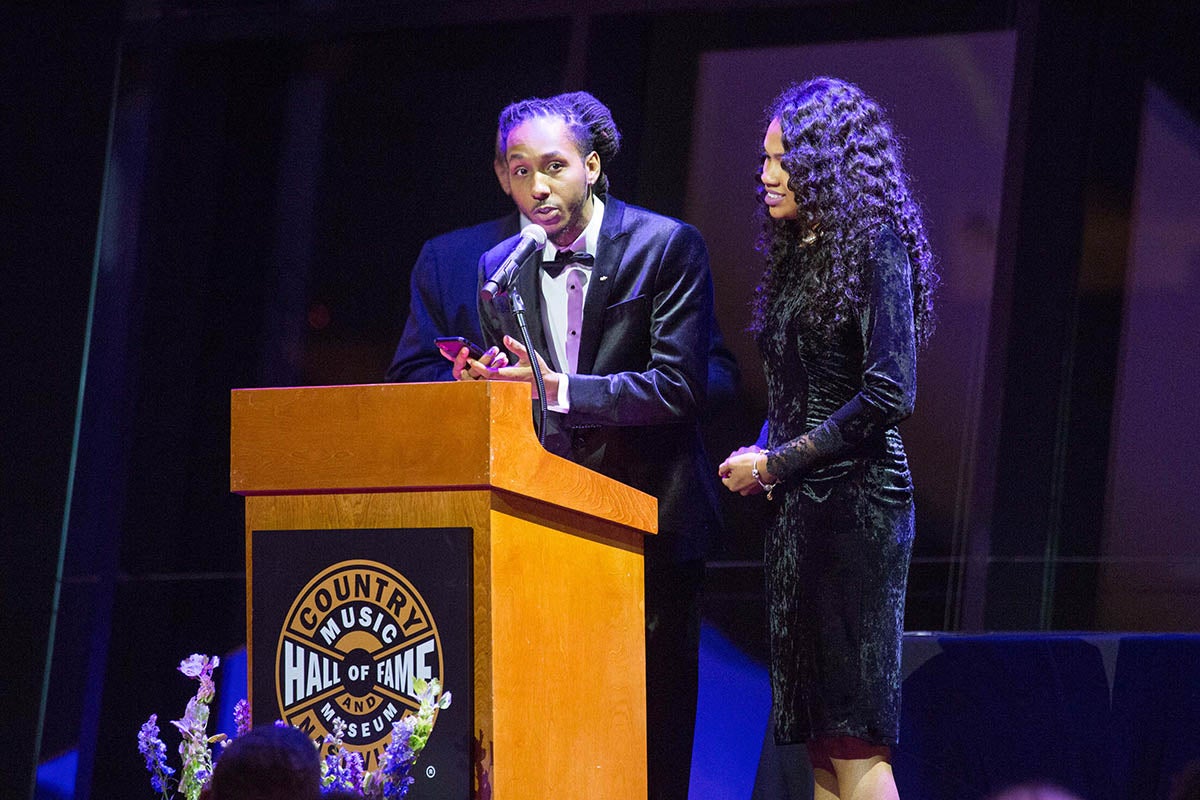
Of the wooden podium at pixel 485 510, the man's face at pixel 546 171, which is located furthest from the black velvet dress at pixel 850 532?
the man's face at pixel 546 171

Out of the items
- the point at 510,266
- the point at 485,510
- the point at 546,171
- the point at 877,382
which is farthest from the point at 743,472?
the point at 546,171

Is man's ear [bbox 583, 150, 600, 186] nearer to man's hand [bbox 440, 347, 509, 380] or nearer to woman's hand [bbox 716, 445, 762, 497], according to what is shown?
man's hand [bbox 440, 347, 509, 380]

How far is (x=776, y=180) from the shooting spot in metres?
2.73

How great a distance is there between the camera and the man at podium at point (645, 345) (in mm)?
3119

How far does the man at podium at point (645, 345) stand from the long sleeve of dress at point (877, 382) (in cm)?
56

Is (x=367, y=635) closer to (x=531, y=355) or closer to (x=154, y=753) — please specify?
(x=154, y=753)

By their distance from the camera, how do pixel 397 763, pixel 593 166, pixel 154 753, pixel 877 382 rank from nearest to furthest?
pixel 397 763
pixel 154 753
pixel 877 382
pixel 593 166

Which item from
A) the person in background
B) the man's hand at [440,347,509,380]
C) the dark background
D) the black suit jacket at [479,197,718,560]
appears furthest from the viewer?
the dark background

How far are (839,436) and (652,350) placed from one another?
0.69 metres

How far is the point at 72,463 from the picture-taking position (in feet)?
14.8

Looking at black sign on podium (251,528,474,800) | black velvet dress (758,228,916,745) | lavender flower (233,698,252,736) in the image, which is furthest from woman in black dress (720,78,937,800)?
lavender flower (233,698,252,736)

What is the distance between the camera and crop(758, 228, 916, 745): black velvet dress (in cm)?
249

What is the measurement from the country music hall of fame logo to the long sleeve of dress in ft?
2.58

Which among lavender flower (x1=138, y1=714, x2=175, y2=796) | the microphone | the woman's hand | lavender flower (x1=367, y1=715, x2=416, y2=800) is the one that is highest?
the microphone
